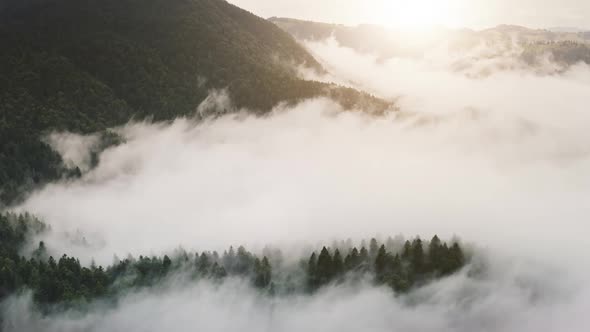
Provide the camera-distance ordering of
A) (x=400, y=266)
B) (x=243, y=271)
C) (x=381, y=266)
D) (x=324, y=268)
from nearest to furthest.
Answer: (x=400, y=266), (x=381, y=266), (x=324, y=268), (x=243, y=271)

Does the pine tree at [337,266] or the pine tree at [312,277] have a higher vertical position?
the pine tree at [337,266]

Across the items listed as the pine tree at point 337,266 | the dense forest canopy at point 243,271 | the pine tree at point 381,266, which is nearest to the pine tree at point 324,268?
the dense forest canopy at point 243,271

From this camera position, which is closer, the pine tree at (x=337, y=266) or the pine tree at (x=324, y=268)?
the pine tree at (x=324, y=268)

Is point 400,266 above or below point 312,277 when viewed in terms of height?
above

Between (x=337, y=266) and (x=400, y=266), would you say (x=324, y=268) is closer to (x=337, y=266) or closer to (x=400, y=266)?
(x=337, y=266)

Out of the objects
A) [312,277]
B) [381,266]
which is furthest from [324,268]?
[381,266]

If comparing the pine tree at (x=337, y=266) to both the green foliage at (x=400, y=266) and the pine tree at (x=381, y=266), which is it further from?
the pine tree at (x=381, y=266)

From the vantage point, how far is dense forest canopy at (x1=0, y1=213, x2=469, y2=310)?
14625cm

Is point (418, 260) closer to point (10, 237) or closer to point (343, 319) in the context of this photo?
point (343, 319)

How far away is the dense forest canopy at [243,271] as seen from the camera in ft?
480

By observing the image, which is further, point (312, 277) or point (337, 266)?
point (312, 277)

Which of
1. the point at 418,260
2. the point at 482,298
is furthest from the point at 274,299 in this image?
the point at 482,298

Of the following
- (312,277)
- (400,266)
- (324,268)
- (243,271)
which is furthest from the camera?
(243,271)

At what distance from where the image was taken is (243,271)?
17225 cm
